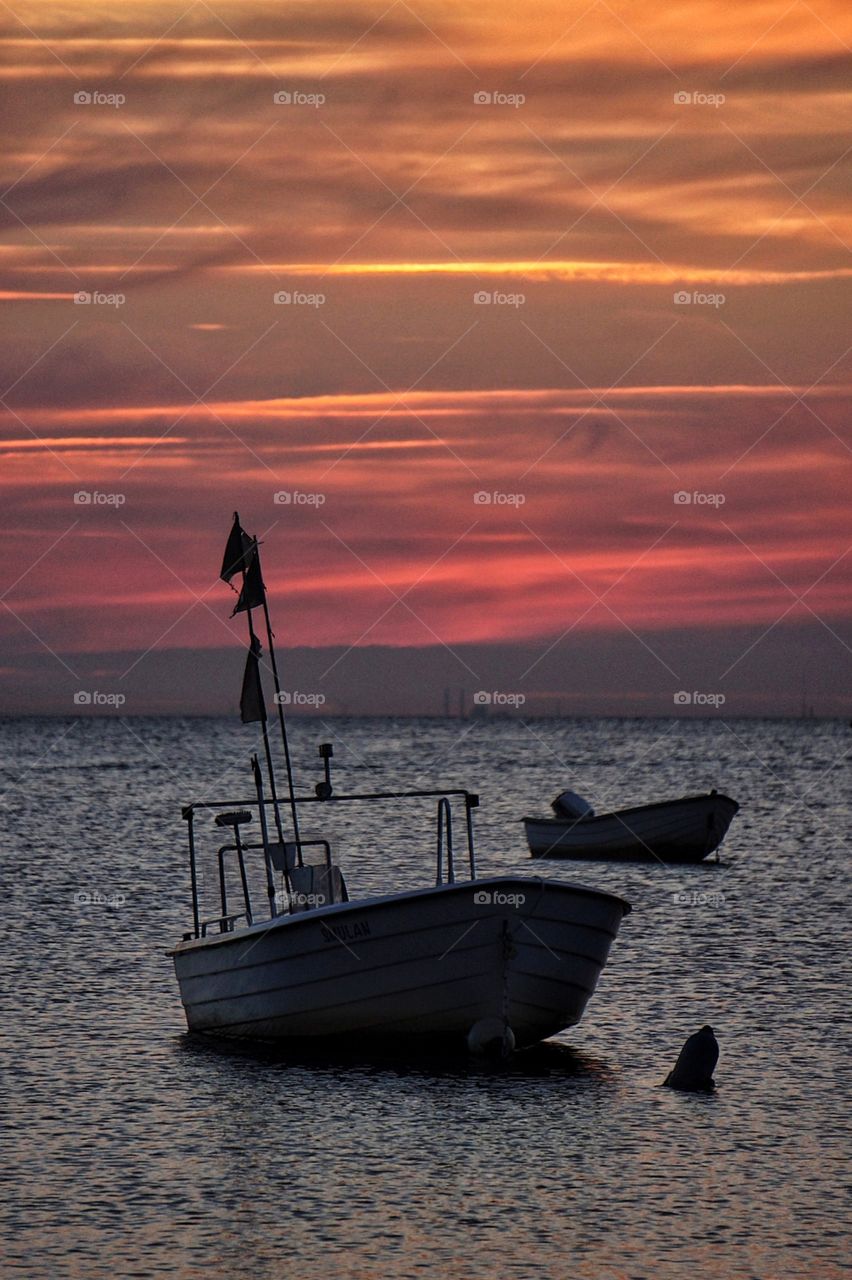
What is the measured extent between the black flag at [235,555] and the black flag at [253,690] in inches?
33.8

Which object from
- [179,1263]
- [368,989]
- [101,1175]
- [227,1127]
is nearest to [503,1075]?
[368,989]

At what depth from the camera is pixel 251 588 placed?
74.9 ft

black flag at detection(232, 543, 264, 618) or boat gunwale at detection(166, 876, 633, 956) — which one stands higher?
black flag at detection(232, 543, 264, 618)

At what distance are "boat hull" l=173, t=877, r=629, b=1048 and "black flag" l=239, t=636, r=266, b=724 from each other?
2.79 metres

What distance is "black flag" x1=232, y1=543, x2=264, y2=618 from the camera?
22.7m

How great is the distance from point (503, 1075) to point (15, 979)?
449 inches

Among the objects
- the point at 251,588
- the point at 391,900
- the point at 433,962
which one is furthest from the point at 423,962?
the point at 251,588

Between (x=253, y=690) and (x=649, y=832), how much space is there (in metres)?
34.5

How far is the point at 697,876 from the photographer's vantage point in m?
51.3

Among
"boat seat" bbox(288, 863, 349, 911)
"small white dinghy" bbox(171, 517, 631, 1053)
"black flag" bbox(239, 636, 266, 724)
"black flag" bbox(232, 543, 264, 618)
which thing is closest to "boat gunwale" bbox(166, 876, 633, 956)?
"small white dinghy" bbox(171, 517, 631, 1053)

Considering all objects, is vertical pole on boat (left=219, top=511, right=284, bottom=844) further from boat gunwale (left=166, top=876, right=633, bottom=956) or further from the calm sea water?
the calm sea water

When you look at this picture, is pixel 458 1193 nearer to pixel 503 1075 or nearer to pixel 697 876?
pixel 503 1075

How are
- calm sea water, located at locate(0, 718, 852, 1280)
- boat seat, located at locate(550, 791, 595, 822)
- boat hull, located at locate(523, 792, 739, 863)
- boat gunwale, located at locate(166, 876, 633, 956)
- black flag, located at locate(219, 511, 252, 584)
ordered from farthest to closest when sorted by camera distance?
boat seat, located at locate(550, 791, 595, 822)
boat hull, located at locate(523, 792, 739, 863)
black flag, located at locate(219, 511, 252, 584)
boat gunwale, located at locate(166, 876, 633, 956)
calm sea water, located at locate(0, 718, 852, 1280)

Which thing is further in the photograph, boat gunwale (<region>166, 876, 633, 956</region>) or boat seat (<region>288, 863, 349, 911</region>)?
boat seat (<region>288, 863, 349, 911</region>)
